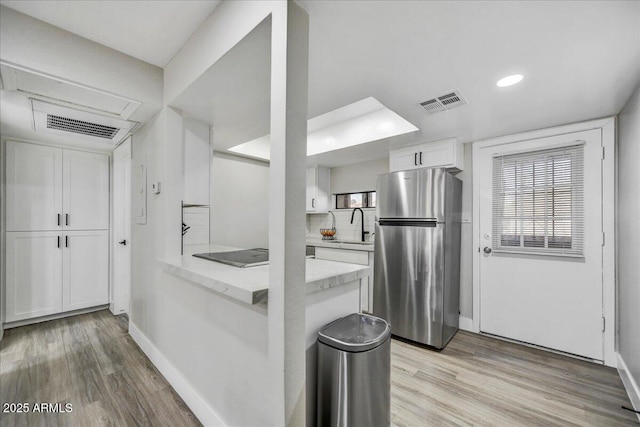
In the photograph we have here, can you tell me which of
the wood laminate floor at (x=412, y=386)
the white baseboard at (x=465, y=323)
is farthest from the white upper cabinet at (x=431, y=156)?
the wood laminate floor at (x=412, y=386)

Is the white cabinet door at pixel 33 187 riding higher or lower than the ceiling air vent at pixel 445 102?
lower

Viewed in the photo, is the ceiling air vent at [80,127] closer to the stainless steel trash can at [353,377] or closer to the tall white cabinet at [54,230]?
the tall white cabinet at [54,230]

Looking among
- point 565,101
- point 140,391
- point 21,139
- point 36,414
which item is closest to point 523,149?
point 565,101

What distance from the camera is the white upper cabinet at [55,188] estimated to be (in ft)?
9.90

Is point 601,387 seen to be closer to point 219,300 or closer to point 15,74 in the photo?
point 219,300

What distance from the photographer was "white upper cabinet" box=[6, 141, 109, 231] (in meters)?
3.02

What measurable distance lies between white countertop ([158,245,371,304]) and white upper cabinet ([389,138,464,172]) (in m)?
2.02

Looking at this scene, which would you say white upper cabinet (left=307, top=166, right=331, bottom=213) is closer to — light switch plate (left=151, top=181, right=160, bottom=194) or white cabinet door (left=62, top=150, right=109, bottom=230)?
light switch plate (left=151, top=181, right=160, bottom=194)

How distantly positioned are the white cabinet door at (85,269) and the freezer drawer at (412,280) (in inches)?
141

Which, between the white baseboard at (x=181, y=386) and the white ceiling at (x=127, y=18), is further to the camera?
the white baseboard at (x=181, y=386)

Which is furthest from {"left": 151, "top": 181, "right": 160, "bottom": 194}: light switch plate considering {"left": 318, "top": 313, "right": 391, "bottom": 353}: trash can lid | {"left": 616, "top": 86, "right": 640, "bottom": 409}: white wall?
{"left": 616, "top": 86, "right": 640, "bottom": 409}: white wall

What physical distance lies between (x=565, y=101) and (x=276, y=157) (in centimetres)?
243

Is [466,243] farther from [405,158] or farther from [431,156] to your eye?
[405,158]

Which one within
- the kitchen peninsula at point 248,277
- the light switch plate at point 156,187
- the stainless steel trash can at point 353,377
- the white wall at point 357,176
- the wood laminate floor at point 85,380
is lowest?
the wood laminate floor at point 85,380
